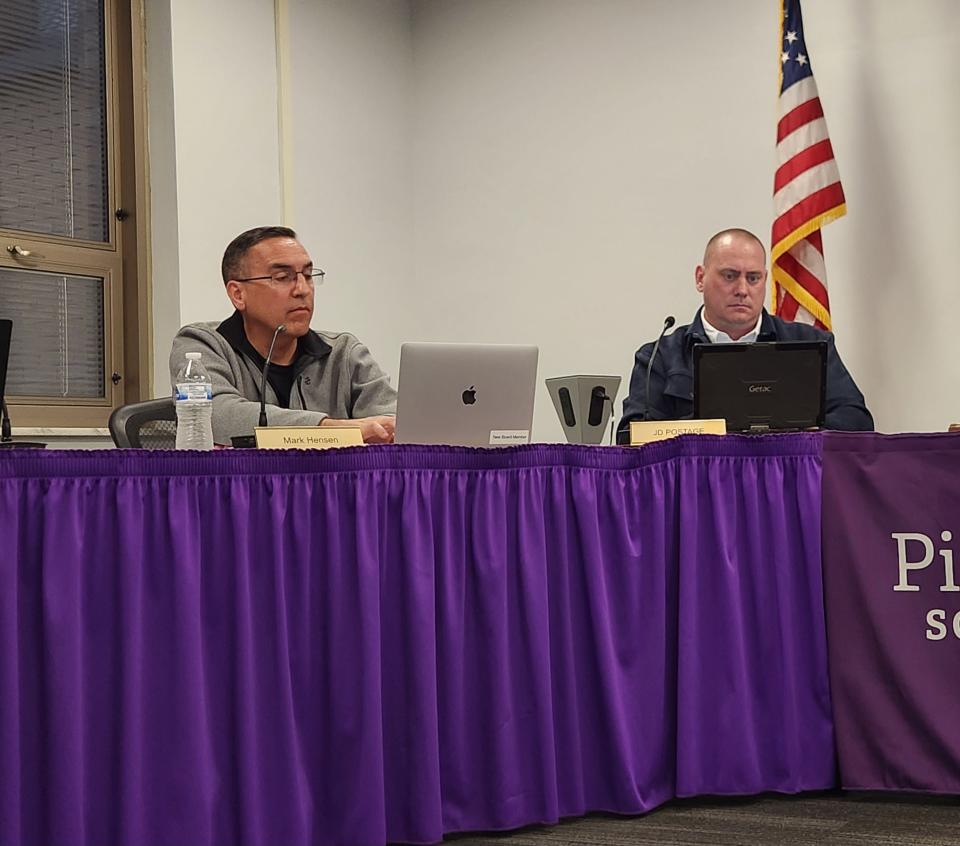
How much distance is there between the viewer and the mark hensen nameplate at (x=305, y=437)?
231 centimetres

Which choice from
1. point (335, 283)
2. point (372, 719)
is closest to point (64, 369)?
point (335, 283)

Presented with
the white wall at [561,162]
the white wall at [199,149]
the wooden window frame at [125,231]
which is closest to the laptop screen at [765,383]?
the white wall at [561,162]

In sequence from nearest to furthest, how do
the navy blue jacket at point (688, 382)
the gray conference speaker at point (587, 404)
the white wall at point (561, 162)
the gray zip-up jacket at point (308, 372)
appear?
the gray zip-up jacket at point (308, 372), the gray conference speaker at point (587, 404), the navy blue jacket at point (688, 382), the white wall at point (561, 162)

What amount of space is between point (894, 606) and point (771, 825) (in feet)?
1.63

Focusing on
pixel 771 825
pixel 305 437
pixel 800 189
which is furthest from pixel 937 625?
pixel 800 189

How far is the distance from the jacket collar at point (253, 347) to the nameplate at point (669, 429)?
3.41 feet

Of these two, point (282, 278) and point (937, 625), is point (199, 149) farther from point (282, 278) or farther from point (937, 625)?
point (937, 625)

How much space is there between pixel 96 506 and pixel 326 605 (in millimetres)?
421

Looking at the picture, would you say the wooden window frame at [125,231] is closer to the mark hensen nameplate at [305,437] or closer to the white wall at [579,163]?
the white wall at [579,163]

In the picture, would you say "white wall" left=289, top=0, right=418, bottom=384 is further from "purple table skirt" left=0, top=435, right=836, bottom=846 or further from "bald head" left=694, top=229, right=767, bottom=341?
"purple table skirt" left=0, top=435, right=836, bottom=846

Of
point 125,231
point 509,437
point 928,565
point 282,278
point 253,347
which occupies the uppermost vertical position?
point 125,231

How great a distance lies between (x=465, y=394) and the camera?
2.39m

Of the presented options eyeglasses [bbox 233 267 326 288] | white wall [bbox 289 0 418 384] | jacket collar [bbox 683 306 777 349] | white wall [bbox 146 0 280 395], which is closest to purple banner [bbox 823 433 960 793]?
jacket collar [bbox 683 306 777 349]

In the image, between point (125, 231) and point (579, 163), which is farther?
point (579, 163)
